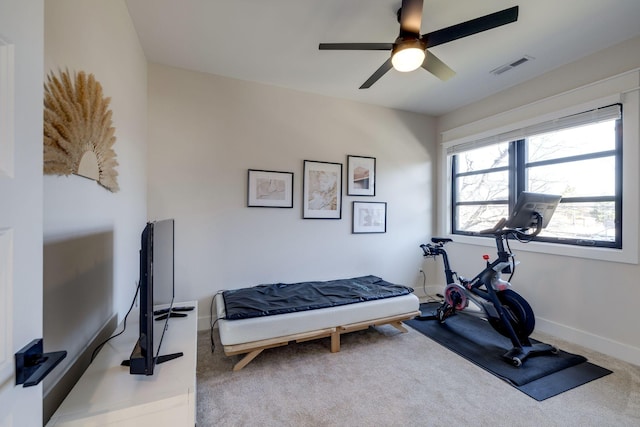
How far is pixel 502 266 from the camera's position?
8.57ft

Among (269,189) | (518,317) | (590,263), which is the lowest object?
(518,317)

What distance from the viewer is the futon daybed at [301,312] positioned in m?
2.17

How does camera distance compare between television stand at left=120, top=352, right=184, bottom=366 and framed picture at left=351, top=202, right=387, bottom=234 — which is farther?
framed picture at left=351, top=202, right=387, bottom=234

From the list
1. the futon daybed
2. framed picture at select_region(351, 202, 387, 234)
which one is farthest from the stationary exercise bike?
framed picture at select_region(351, 202, 387, 234)

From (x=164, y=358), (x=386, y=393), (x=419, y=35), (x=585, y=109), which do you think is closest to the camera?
(x=164, y=358)

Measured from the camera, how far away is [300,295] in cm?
278

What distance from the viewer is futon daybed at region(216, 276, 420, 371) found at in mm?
2172

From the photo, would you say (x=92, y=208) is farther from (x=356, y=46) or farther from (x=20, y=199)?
(x=356, y=46)

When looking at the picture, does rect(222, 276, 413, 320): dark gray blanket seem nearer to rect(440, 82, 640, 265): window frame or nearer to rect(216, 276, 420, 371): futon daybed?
rect(216, 276, 420, 371): futon daybed

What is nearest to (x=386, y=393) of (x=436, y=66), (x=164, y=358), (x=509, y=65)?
(x=164, y=358)

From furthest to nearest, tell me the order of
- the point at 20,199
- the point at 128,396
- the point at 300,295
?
the point at 300,295 < the point at 128,396 < the point at 20,199

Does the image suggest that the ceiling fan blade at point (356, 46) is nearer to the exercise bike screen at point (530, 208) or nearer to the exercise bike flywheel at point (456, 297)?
the exercise bike screen at point (530, 208)

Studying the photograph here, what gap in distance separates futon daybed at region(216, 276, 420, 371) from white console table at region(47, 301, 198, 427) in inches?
30.8

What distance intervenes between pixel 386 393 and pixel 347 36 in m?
2.94
